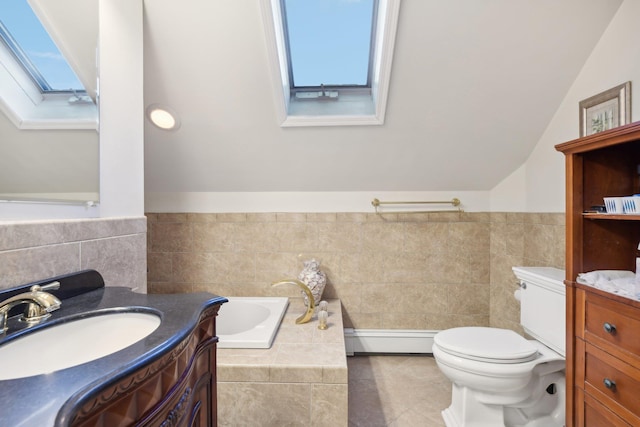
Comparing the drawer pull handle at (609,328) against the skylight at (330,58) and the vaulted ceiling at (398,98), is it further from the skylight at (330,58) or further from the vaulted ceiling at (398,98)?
the skylight at (330,58)

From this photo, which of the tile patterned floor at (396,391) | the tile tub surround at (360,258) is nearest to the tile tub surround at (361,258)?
the tile tub surround at (360,258)

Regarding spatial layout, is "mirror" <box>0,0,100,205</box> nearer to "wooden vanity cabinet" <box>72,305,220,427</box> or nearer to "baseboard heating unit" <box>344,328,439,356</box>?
"wooden vanity cabinet" <box>72,305,220,427</box>

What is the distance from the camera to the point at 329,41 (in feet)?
6.95

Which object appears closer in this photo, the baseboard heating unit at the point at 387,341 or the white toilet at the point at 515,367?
the white toilet at the point at 515,367

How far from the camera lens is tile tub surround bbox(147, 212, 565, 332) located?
2.66 metres

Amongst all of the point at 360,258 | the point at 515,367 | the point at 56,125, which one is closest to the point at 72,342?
the point at 56,125

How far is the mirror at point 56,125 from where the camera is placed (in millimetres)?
934

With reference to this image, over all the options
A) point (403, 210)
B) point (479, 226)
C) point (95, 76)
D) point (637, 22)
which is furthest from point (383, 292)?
point (95, 76)

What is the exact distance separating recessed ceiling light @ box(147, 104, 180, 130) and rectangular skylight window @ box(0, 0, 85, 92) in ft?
2.94

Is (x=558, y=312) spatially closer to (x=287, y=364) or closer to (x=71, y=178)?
(x=287, y=364)

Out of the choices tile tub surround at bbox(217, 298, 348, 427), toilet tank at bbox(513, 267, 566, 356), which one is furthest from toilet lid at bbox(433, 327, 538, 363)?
tile tub surround at bbox(217, 298, 348, 427)

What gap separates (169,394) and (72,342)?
0.38m

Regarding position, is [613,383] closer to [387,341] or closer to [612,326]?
[612,326]

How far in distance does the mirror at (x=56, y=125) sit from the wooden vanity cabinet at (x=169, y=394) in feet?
2.38
